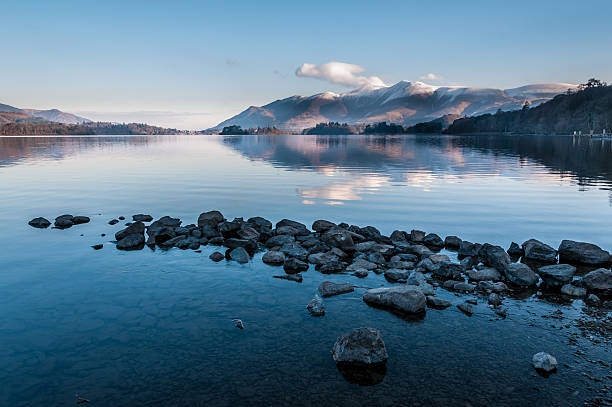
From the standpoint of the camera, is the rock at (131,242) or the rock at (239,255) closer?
the rock at (239,255)

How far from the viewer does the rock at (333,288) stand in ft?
53.5

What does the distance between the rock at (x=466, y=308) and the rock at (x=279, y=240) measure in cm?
1159

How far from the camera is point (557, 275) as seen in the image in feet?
55.3

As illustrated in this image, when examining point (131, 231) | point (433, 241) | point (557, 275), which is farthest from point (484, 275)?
point (131, 231)

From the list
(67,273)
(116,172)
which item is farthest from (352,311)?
(116,172)

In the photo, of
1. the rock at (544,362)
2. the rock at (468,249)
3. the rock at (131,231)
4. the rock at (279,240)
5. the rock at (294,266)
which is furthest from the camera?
the rock at (131,231)

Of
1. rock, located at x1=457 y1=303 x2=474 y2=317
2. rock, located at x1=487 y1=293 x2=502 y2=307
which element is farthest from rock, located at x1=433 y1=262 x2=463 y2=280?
rock, located at x1=457 y1=303 x2=474 y2=317

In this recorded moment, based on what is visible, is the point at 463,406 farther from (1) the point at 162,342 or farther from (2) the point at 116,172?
(2) the point at 116,172

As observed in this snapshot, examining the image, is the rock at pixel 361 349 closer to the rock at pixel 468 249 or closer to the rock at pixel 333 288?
the rock at pixel 333 288

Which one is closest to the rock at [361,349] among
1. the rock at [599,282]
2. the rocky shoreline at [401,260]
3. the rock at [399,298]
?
the rocky shoreline at [401,260]

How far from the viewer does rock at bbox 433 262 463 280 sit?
58.1 feet

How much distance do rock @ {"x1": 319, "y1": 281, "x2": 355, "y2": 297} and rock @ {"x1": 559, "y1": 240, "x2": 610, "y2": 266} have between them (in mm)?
12812

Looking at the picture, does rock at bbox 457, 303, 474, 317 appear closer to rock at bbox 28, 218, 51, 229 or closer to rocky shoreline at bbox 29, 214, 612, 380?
rocky shoreline at bbox 29, 214, 612, 380

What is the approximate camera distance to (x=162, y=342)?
41.7 feet
